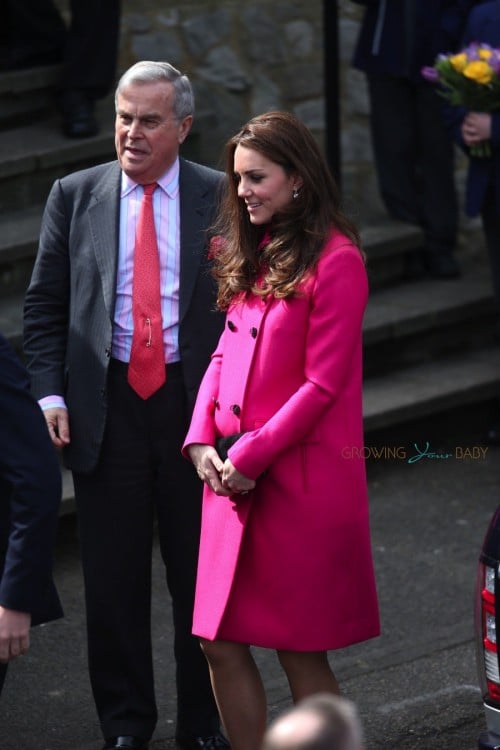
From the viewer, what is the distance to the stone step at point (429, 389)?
766 centimetres

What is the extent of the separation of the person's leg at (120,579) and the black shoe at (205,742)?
12 cm

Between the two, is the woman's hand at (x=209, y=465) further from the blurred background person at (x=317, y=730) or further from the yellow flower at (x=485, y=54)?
the yellow flower at (x=485, y=54)


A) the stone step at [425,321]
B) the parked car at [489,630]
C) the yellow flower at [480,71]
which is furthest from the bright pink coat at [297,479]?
the stone step at [425,321]

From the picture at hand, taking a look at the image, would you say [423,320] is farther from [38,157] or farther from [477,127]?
[38,157]

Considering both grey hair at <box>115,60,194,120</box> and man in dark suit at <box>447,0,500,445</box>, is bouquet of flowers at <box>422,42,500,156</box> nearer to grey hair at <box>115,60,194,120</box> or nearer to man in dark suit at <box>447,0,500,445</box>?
man in dark suit at <box>447,0,500,445</box>

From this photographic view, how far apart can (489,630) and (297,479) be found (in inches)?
24.5

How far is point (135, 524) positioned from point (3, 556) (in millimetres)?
931

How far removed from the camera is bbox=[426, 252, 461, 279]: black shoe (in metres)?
8.77

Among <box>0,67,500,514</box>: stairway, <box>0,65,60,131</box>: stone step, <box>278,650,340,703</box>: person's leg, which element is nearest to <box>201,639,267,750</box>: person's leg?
<box>278,650,340,703</box>: person's leg

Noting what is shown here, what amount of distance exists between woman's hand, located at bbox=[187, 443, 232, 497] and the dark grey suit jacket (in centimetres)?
35

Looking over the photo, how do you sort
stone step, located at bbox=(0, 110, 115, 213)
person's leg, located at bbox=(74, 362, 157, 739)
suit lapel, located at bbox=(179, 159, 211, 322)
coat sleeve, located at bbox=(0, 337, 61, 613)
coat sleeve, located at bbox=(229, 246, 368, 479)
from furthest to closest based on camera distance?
stone step, located at bbox=(0, 110, 115, 213) → person's leg, located at bbox=(74, 362, 157, 739) → suit lapel, located at bbox=(179, 159, 211, 322) → coat sleeve, located at bbox=(229, 246, 368, 479) → coat sleeve, located at bbox=(0, 337, 61, 613)

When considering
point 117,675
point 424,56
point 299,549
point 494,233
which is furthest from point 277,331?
point 424,56

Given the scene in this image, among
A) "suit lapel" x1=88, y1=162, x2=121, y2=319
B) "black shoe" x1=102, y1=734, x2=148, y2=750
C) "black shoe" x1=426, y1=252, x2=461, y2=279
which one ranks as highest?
"suit lapel" x1=88, y1=162, x2=121, y2=319

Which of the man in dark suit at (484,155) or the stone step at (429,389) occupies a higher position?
the man in dark suit at (484,155)
